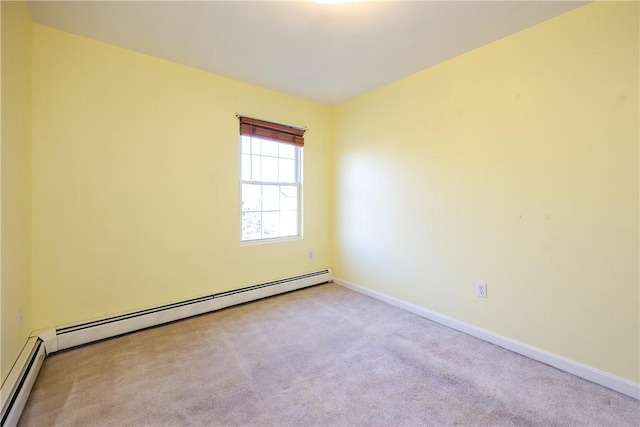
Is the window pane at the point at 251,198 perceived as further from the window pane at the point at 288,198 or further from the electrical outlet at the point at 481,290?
the electrical outlet at the point at 481,290

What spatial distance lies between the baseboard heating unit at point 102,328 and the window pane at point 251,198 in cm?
93

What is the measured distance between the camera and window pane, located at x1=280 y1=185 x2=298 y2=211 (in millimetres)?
3623

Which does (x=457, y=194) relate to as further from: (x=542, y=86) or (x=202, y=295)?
(x=202, y=295)

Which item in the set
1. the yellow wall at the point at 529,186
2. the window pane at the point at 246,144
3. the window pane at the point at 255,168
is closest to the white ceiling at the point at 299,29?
the yellow wall at the point at 529,186

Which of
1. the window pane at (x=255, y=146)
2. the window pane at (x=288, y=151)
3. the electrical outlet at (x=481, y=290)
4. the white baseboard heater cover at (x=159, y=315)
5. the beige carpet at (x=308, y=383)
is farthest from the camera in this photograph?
the window pane at (x=288, y=151)

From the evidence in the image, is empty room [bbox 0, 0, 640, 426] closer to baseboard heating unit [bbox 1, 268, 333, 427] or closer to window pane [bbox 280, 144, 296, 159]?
baseboard heating unit [bbox 1, 268, 333, 427]

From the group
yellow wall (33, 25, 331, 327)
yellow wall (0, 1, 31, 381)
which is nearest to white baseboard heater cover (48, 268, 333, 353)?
yellow wall (33, 25, 331, 327)

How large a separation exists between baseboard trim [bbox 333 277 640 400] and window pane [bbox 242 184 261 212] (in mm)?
1954

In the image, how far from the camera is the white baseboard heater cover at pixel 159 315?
2.13m

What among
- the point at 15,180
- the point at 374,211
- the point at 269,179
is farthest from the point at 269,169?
the point at 15,180

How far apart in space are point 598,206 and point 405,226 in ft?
4.94

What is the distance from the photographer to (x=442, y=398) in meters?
1.64

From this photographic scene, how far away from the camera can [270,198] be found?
3.50m

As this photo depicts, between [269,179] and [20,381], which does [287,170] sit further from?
[20,381]
